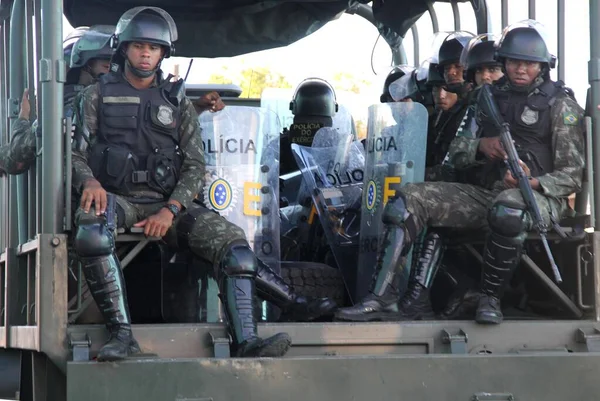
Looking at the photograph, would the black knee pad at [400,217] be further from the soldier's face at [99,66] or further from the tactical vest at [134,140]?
the soldier's face at [99,66]

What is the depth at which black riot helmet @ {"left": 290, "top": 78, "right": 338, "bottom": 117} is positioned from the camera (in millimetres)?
8672

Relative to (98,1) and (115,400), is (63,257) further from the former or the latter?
(98,1)

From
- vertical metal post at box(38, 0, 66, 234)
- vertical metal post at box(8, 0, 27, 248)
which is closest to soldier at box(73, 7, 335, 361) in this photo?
vertical metal post at box(38, 0, 66, 234)

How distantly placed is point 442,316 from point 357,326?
84 cm

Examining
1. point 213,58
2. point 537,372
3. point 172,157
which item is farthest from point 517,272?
point 213,58

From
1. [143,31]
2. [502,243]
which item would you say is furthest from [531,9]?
[143,31]

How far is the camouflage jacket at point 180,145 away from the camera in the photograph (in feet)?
18.1

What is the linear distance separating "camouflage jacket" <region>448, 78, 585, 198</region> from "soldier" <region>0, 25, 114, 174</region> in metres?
2.28

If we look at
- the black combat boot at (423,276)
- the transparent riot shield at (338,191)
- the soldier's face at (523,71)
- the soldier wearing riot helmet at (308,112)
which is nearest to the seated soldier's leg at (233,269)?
the black combat boot at (423,276)

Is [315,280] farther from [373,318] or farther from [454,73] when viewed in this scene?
[454,73]

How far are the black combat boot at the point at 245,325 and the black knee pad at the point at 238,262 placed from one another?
29 mm

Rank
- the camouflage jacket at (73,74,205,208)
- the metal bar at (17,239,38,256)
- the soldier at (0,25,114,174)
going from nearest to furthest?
the metal bar at (17,239,38,256) → the camouflage jacket at (73,74,205,208) → the soldier at (0,25,114,174)

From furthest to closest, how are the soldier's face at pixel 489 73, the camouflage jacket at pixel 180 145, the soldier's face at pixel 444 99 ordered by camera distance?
1. the soldier's face at pixel 444 99
2. the soldier's face at pixel 489 73
3. the camouflage jacket at pixel 180 145

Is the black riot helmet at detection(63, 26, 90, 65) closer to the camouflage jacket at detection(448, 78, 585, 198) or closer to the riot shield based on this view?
the riot shield
